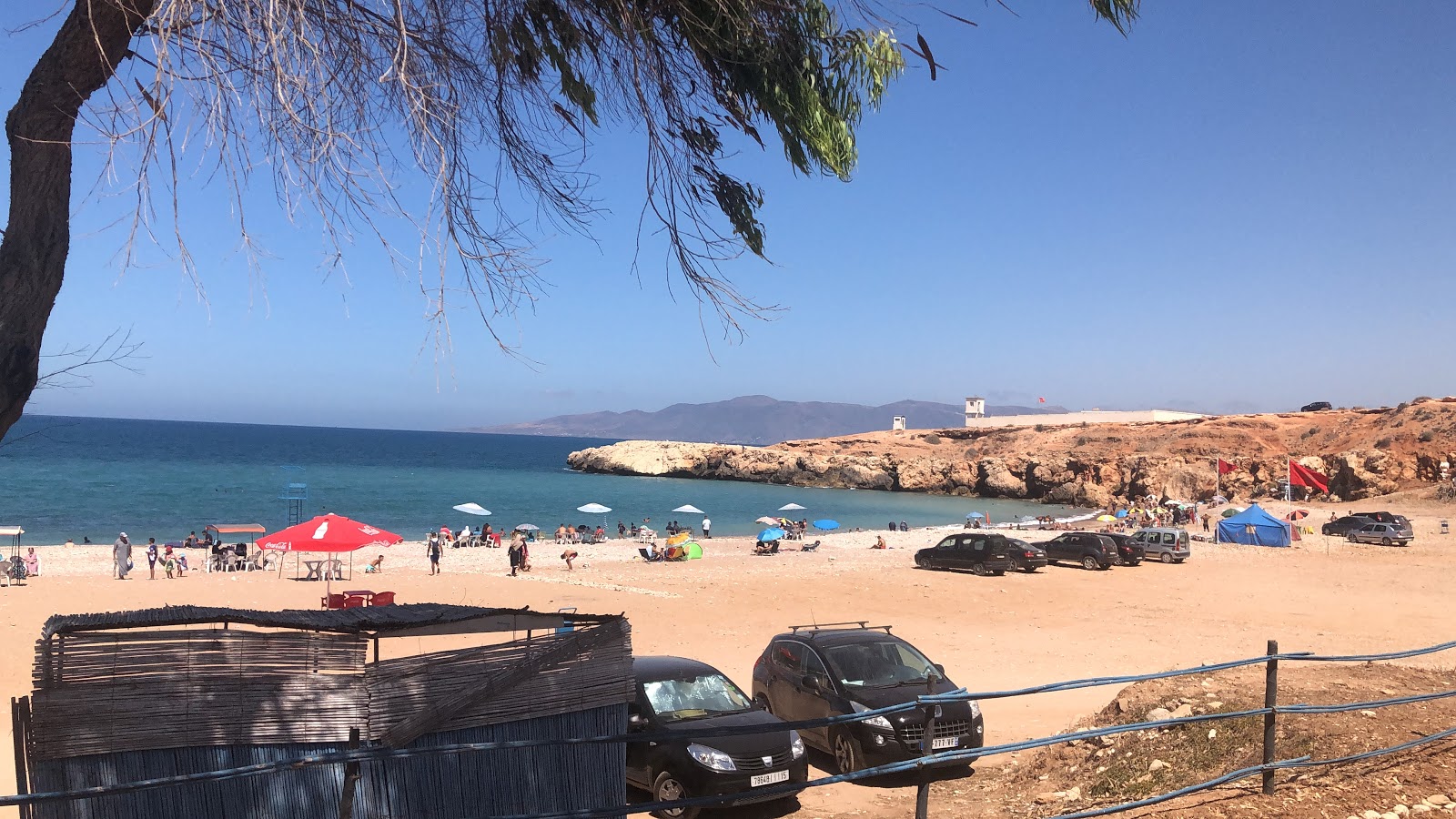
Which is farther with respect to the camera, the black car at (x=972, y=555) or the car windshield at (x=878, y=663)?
the black car at (x=972, y=555)

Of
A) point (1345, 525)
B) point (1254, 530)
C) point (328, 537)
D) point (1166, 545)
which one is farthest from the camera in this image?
point (1345, 525)

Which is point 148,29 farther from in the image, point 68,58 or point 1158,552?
point 1158,552

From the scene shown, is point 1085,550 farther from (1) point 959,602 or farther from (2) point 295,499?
(2) point 295,499

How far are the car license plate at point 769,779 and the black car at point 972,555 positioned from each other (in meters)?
22.8


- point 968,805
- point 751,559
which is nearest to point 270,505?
point 751,559

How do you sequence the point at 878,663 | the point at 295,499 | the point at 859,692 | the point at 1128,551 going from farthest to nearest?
the point at 295,499 < the point at 1128,551 < the point at 878,663 < the point at 859,692

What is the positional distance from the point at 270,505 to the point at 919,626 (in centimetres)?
6272

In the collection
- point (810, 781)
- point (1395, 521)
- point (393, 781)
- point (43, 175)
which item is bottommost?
point (1395, 521)

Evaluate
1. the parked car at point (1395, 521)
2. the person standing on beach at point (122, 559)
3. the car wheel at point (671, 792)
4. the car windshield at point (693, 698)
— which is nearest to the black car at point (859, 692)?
the car windshield at point (693, 698)

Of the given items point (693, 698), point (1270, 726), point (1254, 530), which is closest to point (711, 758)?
point (693, 698)

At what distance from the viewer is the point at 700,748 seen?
7.91 m

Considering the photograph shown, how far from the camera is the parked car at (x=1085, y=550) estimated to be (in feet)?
103

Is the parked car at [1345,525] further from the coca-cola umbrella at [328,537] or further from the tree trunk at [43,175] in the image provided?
the tree trunk at [43,175]

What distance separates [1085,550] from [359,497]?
63569mm
